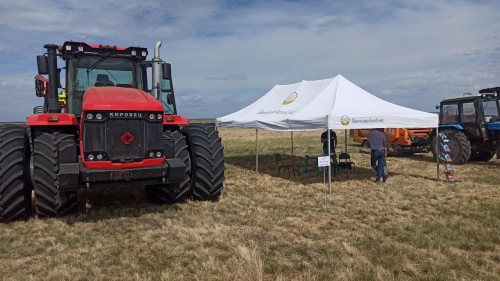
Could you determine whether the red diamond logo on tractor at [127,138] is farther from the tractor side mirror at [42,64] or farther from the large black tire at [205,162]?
the tractor side mirror at [42,64]

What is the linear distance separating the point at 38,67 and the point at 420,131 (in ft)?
46.1

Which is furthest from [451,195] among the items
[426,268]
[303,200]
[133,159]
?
[133,159]

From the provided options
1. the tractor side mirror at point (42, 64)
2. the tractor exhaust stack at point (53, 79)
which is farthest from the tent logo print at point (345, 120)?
the tractor side mirror at point (42, 64)

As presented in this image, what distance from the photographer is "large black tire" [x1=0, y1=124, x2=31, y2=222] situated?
5.75 meters

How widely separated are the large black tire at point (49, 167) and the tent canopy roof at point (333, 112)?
16.8 ft

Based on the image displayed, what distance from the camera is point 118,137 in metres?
5.56

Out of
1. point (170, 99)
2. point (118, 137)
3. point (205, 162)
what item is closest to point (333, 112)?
point (205, 162)

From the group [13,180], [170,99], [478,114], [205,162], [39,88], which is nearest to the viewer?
[13,180]

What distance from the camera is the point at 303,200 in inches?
310

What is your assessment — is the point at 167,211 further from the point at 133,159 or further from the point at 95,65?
the point at 95,65

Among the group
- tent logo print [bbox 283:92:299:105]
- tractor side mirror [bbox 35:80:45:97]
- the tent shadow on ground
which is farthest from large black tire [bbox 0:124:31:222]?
tent logo print [bbox 283:92:299:105]

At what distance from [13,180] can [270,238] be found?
378cm

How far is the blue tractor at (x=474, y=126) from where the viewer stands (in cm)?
1246

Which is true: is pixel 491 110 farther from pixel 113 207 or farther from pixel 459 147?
pixel 113 207
